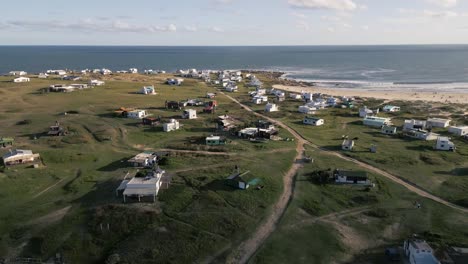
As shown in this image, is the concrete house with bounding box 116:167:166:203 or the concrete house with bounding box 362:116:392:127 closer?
the concrete house with bounding box 116:167:166:203

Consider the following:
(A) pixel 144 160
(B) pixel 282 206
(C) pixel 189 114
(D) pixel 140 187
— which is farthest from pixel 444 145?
(D) pixel 140 187

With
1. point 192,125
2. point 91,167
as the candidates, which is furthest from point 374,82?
point 91,167

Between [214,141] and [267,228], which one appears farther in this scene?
[214,141]

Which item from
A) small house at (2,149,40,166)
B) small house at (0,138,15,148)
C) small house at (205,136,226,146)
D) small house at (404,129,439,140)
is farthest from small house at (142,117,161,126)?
small house at (404,129,439,140)

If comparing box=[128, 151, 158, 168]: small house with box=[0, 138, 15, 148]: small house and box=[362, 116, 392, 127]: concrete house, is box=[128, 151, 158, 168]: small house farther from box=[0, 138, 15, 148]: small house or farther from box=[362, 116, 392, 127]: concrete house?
box=[362, 116, 392, 127]: concrete house

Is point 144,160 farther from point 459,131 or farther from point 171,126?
point 459,131

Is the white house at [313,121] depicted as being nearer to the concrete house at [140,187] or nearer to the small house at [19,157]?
the concrete house at [140,187]
